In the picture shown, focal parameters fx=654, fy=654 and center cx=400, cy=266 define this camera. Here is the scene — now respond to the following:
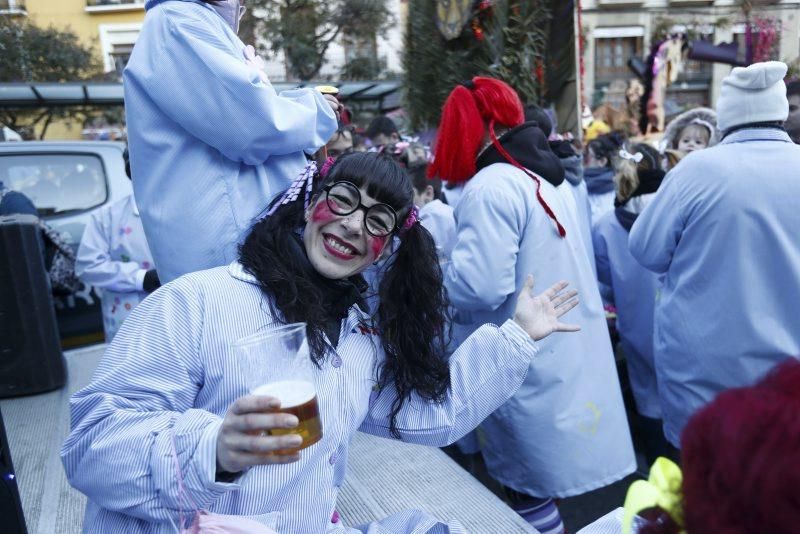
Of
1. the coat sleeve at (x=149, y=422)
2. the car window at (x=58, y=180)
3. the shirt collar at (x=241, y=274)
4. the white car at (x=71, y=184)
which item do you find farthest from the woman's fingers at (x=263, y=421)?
the car window at (x=58, y=180)

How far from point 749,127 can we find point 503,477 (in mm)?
1682

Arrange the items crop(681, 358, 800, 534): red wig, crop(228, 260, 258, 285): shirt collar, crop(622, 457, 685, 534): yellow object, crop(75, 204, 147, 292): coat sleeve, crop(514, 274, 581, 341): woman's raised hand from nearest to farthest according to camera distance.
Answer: crop(681, 358, 800, 534): red wig
crop(622, 457, 685, 534): yellow object
crop(228, 260, 258, 285): shirt collar
crop(514, 274, 581, 341): woman's raised hand
crop(75, 204, 147, 292): coat sleeve

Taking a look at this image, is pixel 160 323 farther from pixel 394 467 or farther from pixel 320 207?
pixel 394 467

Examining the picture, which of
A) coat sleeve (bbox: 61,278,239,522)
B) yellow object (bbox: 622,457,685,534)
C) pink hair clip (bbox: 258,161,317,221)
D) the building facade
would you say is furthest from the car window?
the building facade

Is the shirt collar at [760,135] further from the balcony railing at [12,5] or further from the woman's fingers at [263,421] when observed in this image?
the balcony railing at [12,5]

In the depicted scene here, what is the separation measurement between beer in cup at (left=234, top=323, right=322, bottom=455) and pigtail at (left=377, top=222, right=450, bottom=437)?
631 mm

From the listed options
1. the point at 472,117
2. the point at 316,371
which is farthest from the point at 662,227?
the point at 316,371

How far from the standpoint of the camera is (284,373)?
1.12 m

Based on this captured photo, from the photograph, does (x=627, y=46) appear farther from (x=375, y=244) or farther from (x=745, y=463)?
(x=745, y=463)

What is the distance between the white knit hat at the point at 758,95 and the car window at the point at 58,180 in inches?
165

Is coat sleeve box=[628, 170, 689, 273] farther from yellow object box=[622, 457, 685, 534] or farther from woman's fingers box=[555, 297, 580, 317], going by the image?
yellow object box=[622, 457, 685, 534]

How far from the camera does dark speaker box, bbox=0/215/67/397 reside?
11.0ft

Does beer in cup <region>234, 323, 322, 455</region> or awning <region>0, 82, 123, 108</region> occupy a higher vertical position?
awning <region>0, 82, 123, 108</region>

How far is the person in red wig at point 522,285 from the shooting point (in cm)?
251
